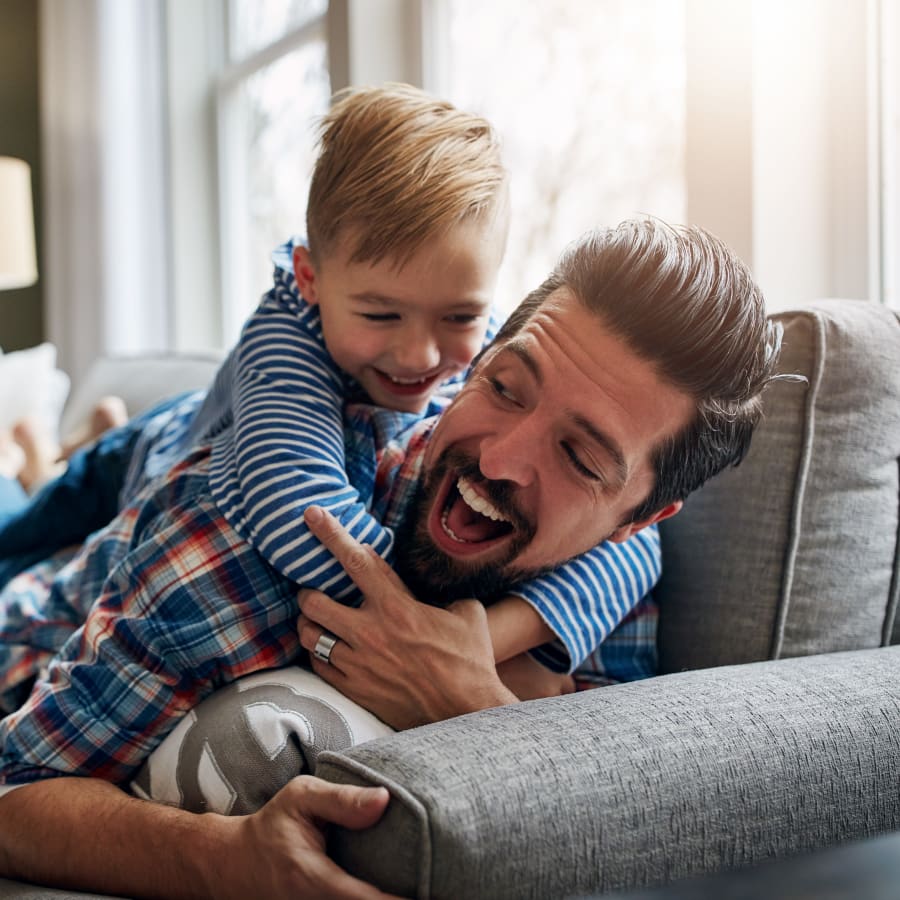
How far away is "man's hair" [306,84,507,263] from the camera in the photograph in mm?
1242

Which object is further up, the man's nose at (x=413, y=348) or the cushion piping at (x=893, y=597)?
the man's nose at (x=413, y=348)

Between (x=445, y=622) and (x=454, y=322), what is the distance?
1.30 ft

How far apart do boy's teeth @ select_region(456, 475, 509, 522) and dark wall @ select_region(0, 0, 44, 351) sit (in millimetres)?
4256

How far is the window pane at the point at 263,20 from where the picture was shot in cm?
352

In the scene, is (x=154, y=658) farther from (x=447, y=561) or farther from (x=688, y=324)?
(x=688, y=324)

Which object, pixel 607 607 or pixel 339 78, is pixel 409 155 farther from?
pixel 339 78

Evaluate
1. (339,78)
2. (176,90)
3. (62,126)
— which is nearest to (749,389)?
(339,78)

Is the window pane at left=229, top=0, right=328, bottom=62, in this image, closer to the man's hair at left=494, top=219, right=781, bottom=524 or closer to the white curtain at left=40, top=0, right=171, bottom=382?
the white curtain at left=40, top=0, right=171, bottom=382

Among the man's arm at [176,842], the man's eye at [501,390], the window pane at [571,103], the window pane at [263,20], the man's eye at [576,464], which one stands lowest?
the man's arm at [176,842]

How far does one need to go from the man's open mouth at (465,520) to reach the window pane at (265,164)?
242cm

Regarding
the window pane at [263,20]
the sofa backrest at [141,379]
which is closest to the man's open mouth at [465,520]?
the sofa backrest at [141,379]

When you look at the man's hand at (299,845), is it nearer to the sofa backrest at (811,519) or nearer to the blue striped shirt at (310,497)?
the blue striped shirt at (310,497)

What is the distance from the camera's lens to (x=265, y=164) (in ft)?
12.6

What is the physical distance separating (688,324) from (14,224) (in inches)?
139
